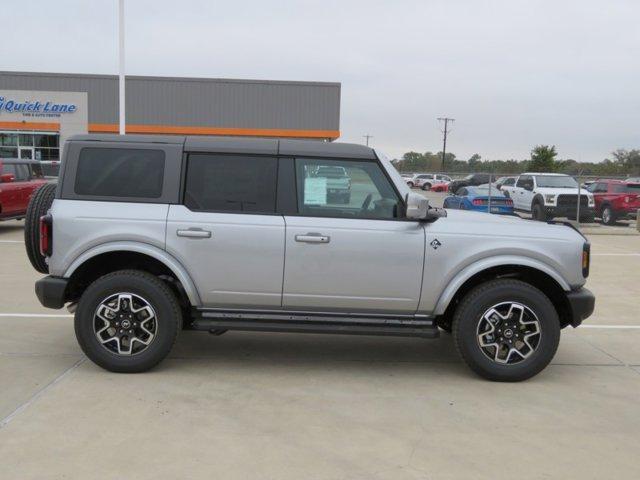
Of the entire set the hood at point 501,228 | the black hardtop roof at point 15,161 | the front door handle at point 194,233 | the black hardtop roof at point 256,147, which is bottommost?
the front door handle at point 194,233

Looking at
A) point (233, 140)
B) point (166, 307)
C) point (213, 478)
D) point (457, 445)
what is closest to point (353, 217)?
point (233, 140)

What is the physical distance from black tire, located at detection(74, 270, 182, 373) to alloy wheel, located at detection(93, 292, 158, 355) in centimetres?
2

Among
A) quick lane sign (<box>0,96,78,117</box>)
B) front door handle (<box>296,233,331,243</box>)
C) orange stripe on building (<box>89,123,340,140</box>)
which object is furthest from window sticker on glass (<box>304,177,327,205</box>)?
quick lane sign (<box>0,96,78,117</box>)

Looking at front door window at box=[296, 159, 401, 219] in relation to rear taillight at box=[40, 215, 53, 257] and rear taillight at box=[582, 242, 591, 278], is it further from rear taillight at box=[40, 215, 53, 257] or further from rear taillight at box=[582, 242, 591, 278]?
rear taillight at box=[40, 215, 53, 257]

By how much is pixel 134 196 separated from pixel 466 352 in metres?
2.91

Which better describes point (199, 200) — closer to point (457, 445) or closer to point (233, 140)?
point (233, 140)

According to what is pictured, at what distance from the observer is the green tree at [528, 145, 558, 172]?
52500mm

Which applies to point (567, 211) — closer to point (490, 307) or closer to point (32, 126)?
point (490, 307)

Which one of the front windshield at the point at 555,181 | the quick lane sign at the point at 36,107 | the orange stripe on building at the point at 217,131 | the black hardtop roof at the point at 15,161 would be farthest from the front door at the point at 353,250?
the quick lane sign at the point at 36,107

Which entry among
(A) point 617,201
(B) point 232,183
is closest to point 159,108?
(A) point 617,201

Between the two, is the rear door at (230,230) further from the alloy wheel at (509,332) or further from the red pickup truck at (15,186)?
the red pickup truck at (15,186)

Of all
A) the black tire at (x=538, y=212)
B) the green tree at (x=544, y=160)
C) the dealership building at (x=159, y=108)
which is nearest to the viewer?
the black tire at (x=538, y=212)

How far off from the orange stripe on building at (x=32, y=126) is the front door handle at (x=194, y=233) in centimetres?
3800

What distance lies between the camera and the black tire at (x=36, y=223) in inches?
213
